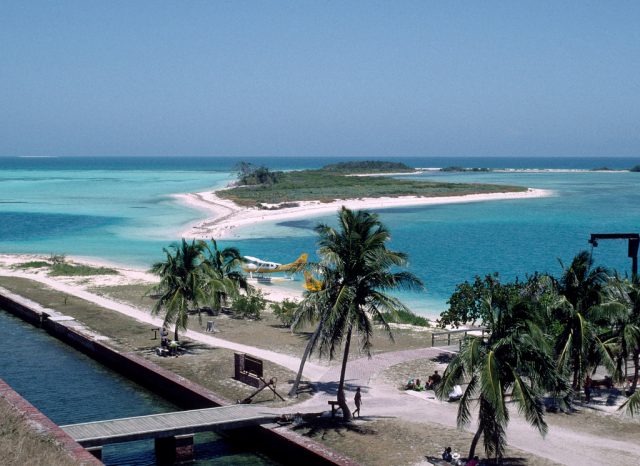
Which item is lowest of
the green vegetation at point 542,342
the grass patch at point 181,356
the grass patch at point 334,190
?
the grass patch at point 181,356

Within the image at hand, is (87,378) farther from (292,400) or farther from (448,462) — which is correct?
(448,462)

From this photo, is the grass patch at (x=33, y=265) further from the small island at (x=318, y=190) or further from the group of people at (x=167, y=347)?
the small island at (x=318, y=190)

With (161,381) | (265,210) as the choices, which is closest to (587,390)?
(161,381)

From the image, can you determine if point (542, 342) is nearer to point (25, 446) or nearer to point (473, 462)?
point (473, 462)

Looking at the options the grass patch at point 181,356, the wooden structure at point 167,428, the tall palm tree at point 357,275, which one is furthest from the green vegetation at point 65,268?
the tall palm tree at point 357,275

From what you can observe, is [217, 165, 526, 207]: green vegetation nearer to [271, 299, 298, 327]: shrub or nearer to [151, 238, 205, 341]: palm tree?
[271, 299, 298, 327]: shrub

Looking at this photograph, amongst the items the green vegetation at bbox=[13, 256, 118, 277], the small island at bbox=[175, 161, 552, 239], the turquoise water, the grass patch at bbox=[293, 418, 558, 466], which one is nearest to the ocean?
the small island at bbox=[175, 161, 552, 239]
